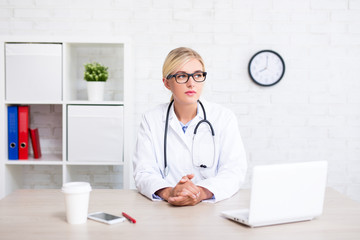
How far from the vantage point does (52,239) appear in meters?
1.15

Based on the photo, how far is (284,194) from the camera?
1248mm

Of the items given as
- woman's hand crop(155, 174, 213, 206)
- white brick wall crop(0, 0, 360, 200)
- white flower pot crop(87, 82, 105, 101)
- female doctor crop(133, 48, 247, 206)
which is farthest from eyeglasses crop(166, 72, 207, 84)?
white brick wall crop(0, 0, 360, 200)

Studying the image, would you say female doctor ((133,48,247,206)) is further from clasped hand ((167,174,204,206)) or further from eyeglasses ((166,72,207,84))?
clasped hand ((167,174,204,206))

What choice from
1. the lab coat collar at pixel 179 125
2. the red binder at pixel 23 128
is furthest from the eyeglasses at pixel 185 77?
the red binder at pixel 23 128

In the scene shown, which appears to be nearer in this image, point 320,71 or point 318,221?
point 318,221

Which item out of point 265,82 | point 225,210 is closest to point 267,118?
point 265,82

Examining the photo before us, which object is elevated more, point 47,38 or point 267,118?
point 47,38

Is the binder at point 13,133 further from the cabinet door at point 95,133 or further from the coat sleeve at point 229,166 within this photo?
the coat sleeve at point 229,166

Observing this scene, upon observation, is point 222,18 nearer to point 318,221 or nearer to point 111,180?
point 111,180

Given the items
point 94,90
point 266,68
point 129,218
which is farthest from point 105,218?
point 266,68

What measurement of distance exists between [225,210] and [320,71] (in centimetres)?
199

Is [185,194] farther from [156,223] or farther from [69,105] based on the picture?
[69,105]

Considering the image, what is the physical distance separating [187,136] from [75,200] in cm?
86

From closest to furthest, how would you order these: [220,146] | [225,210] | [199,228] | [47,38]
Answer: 1. [199,228]
2. [225,210]
3. [220,146]
4. [47,38]
